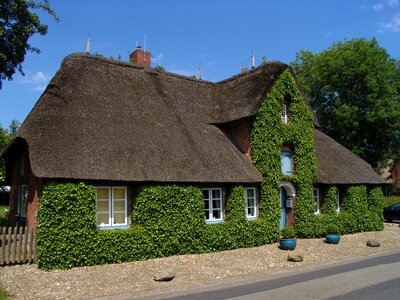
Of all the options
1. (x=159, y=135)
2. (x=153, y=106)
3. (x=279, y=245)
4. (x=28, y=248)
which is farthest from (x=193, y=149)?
(x=28, y=248)

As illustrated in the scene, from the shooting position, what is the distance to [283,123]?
21281mm

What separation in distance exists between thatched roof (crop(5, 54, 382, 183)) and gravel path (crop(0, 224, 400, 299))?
3.08 m

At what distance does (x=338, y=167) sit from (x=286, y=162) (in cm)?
514

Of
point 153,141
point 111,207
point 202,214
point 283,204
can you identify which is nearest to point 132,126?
point 153,141

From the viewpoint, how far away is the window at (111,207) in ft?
48.7

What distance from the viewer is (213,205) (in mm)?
18016

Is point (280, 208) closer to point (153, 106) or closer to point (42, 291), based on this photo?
point (153, 106)

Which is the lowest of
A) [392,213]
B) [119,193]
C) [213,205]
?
[392,213]

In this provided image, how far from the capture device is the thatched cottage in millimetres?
14477

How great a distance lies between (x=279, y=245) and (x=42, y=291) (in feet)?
37.3

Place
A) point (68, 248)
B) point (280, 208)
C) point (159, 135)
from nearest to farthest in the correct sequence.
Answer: point (68, 248) < point (159, 135) < point (280, 208)

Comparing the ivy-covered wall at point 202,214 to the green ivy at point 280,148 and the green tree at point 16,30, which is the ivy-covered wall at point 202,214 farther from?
the green tree at point 16,30

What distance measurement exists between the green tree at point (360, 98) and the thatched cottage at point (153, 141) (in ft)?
48.9

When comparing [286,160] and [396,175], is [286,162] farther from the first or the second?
[396,175]
